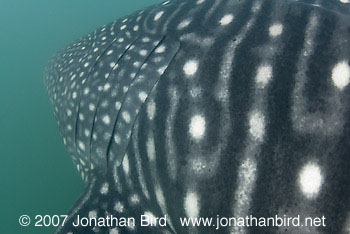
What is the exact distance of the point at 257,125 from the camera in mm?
1481

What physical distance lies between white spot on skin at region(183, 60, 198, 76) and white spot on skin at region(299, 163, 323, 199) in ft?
2.77

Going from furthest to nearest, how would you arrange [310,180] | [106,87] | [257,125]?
[106,87] → [257,125] → [310,180]

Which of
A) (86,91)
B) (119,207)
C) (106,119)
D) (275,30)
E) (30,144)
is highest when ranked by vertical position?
(275,30)

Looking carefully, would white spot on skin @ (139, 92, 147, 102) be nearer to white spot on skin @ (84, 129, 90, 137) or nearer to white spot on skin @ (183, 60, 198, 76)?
white spot on skin @ (183, 60, 198, 76)

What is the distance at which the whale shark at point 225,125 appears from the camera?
1352 mm

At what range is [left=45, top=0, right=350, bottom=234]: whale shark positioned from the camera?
135 cm

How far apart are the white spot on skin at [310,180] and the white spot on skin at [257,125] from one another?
244 mm

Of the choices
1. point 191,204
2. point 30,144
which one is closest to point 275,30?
point 191,204

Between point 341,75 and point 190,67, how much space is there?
32.9 inches

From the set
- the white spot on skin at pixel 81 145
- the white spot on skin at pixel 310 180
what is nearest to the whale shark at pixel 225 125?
the white spot on skin at pixel 310 180

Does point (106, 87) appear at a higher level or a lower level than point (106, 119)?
higher

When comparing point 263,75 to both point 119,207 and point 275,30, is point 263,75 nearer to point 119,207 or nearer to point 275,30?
point 275,30

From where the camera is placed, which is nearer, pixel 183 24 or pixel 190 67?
pixel 190 67

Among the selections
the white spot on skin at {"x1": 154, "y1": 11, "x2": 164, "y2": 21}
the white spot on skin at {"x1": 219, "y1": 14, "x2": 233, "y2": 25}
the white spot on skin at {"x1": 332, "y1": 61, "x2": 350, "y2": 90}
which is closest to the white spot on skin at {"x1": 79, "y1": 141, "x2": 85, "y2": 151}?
the white spot on skin at {"x1": 154, "y1": 11, "x2": 164, "y2": 21}
